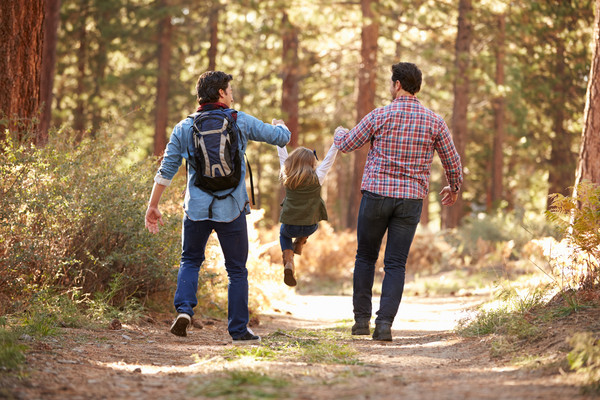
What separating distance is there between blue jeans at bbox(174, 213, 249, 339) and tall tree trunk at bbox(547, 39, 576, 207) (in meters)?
18.9

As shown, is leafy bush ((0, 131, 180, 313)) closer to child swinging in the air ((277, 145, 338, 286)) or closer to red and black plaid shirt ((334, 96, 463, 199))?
child swinging in the air ((277, 145, 338, 286))

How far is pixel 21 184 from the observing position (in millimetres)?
6598

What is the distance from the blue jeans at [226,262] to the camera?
19.0 ft

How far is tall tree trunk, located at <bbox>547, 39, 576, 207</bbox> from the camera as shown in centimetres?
2266

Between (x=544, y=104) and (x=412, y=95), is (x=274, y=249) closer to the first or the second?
(x=412, y=95)

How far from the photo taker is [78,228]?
22.7 feet

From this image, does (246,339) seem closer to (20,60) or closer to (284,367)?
(284,367)

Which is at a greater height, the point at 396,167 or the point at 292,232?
the point at 396,167

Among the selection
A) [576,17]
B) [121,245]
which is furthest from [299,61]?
[121,245]

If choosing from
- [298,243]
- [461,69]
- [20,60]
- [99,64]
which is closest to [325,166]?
[298,243]

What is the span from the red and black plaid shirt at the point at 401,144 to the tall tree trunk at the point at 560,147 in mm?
17911

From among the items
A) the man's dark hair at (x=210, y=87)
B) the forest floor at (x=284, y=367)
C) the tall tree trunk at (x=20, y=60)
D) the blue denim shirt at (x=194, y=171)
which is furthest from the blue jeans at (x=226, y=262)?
the tall tree trunk at (x=20, y=60)

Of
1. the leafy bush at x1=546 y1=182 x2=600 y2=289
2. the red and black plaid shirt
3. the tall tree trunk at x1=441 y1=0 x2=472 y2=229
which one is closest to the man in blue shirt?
the red and black plaid shirt

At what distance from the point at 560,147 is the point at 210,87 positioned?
20.2 meters
